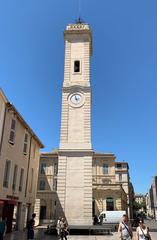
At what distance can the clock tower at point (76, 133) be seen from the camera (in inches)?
978

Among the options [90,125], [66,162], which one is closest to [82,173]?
[66,162]

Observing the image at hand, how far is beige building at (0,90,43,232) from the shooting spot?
800 inches

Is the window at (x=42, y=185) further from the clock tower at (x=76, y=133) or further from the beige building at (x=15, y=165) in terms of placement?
the clock tower at (x=76, y=133)

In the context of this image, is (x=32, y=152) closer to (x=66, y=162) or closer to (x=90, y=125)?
(x=66, y=162)

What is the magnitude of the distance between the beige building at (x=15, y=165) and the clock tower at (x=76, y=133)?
3438 mm

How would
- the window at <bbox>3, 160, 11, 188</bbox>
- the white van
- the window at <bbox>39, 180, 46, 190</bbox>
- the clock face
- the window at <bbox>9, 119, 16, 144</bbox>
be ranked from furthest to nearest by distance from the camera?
1. the window at <bbox>39, 180, 46, 190</bbox>
2. the white van
3. the clock face
4. the window at <bbox>9, 119, 16, 144</bbox>
5. the window at <bbox>3, 160, 11, 188</bbox>

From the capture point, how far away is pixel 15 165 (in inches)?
899

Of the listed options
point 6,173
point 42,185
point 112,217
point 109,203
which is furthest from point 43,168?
point 6,173

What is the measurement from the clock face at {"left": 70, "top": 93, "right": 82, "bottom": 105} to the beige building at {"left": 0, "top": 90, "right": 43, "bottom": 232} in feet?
18.9

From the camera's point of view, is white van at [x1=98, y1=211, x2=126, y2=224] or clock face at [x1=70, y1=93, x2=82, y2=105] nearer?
clock face at [x1=70, y1=93, x2=82, y2=105]

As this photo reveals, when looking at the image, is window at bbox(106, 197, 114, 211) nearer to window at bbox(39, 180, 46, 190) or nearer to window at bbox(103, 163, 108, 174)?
window at bbox(103, 163, 108, 174)

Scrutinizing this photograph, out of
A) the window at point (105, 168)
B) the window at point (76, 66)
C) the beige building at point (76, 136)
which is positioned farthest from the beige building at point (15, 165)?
the window at point (105, 168)

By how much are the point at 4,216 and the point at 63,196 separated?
20.0 ft

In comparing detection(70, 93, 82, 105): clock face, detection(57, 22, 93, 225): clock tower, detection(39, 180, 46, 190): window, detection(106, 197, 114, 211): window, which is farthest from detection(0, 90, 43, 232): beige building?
detection(39, 180, 46, 190): window
